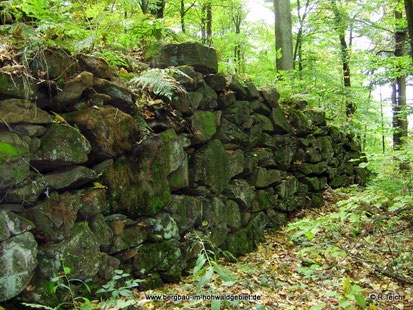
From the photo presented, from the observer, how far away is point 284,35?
9375 mm

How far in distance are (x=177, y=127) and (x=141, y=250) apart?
181 centimetres

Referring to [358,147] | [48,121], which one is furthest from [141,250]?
[358,147]

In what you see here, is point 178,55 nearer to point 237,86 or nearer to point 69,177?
point 237,86

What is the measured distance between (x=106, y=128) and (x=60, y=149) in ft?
1.94

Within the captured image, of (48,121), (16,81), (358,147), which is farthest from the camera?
(358,147)

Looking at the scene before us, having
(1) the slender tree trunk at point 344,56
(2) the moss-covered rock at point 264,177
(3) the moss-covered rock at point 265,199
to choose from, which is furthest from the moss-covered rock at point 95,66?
(1) the slender tree trunk at point 344,56

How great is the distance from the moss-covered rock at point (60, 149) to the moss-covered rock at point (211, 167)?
1.84 meters

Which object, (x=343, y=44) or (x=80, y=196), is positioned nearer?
(x=80, y=196)

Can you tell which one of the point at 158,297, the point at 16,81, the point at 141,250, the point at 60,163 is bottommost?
the point at 158,297

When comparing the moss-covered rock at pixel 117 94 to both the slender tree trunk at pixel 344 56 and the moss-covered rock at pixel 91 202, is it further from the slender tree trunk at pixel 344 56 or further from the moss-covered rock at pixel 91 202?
the slender tree trunk at pixel 344 56

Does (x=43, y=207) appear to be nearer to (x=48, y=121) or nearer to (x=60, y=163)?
(x=60, y=163)

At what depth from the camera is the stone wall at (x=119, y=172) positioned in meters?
2.69

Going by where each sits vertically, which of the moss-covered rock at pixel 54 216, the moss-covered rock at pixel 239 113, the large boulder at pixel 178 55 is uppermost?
the large boulder at pixel 178 55

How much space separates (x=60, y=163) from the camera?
9.84ft
